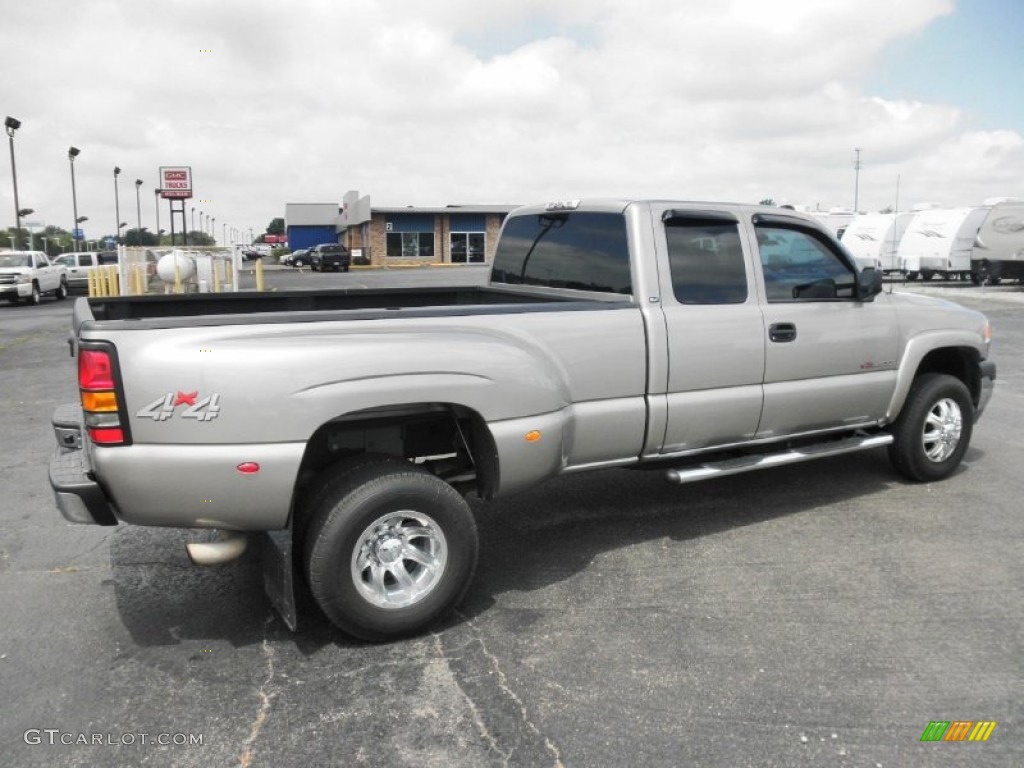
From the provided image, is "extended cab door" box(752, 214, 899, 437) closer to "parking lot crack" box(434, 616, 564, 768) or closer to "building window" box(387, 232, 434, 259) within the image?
"parking lot crack" box(434, 616, 564, 768)

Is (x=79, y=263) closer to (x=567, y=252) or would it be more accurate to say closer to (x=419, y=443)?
(x=567, y=252)

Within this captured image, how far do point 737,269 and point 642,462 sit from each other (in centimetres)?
123

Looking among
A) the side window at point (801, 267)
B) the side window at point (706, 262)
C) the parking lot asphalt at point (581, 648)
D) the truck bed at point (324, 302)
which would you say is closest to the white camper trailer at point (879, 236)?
the side window at point (801, 267)

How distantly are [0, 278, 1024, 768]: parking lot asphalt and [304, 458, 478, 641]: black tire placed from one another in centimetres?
18

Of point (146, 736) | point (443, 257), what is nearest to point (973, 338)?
point (146, 736)

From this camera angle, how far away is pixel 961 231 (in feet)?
93.6

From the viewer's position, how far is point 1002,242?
2578 centimetres

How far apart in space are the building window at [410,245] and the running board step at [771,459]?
57066mm

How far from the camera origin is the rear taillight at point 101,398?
124 inches

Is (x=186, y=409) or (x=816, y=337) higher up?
(x=816, y=337)

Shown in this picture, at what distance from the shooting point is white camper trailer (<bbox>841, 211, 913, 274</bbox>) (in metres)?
32.8

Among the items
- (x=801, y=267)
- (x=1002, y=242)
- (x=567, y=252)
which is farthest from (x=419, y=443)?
(x=1002, y=242)

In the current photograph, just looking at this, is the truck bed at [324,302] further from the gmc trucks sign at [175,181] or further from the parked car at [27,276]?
the gmc trucks sign at [175,181]

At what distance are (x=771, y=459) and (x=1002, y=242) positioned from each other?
25354 millimetres
